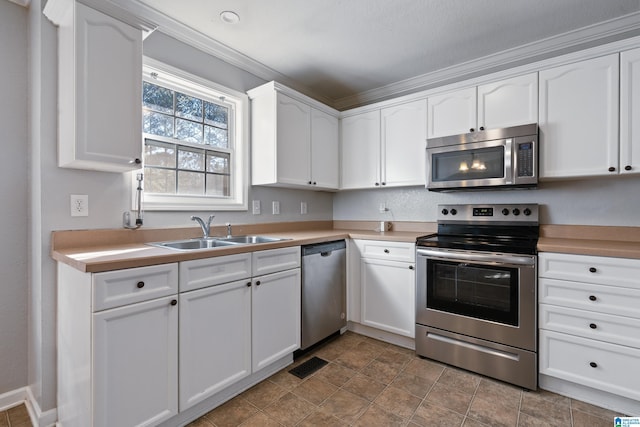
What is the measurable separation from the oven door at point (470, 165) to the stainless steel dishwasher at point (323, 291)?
1021 mm

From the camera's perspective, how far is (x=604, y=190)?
2.27 meters

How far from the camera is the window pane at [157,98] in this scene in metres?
2.18

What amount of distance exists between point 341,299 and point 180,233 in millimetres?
1445

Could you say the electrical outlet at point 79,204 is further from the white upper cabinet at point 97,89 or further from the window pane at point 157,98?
the window pane at point 157,98

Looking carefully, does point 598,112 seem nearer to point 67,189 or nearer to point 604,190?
point 604,190

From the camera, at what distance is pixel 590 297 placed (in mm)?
1811

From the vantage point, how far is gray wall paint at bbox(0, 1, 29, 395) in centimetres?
175

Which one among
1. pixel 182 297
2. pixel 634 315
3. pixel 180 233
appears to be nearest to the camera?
pixel 182 297

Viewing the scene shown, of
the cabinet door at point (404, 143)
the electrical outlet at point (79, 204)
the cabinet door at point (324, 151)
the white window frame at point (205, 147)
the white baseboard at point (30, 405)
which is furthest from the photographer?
the cabinet door at point (324, 151)

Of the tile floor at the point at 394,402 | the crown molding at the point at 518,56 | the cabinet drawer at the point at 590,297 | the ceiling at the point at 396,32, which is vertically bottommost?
the tile floor at the point at 394,402

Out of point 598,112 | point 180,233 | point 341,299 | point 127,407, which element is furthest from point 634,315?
point 180,233

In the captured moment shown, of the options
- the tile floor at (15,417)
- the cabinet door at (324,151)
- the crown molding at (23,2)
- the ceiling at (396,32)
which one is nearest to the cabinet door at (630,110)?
the ceiling at (396,32)

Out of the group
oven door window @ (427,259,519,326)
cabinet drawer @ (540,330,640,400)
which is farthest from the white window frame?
cabinet drawer @ (540,330,640,400)

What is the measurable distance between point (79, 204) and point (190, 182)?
→ 0.78 m
